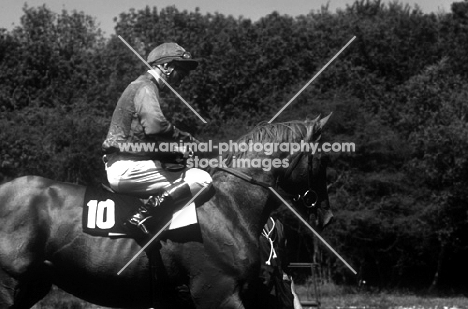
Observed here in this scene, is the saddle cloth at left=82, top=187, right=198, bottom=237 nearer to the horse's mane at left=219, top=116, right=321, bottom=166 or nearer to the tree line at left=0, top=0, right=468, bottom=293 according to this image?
the horse's mane at left=219, top=116, right=321, bottom=166

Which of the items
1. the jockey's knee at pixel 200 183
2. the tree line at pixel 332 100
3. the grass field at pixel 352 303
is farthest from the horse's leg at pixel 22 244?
the tree line at pixel 332 100

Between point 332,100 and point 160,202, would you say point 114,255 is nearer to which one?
point 160,202

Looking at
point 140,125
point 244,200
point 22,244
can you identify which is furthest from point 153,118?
point 22,244

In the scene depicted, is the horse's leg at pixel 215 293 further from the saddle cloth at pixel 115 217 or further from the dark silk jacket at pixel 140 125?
the dark silk jacket at pixel 140 125

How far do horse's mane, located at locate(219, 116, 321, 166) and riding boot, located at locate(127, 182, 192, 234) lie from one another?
727 mm

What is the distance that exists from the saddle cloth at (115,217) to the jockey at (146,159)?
89mm

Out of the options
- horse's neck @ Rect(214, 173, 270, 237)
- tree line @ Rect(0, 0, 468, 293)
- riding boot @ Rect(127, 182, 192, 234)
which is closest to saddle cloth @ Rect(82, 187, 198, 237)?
riding boot @ Rect(127, 182, 192, 234)

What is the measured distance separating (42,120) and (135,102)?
82.9 ft

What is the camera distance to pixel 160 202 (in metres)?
7.42

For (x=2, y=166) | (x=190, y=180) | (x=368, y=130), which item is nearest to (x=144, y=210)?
(x=190, y=180)

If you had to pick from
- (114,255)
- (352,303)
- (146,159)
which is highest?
(146,159)

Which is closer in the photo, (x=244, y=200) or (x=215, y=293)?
(x=215, y=293)

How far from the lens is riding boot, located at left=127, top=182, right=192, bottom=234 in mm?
7426

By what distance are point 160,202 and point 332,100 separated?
79.0ft
